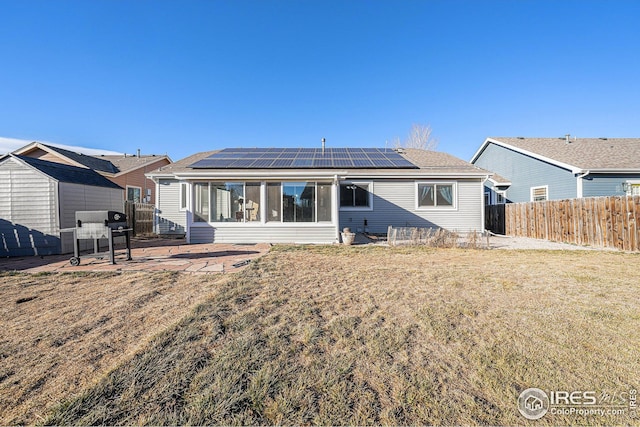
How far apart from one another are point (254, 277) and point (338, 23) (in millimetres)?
15198

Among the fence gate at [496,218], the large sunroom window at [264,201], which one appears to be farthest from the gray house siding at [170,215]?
the fence gate at [496,218]

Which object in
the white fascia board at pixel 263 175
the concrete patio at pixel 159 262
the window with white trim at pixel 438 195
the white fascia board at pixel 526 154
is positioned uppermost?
the white fascia board at pixel 526 154

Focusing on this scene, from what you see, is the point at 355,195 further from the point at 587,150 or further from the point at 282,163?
the point at 587,150

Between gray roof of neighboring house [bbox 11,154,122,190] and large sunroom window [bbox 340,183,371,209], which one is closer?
gray roof of neighboring house [bbox 11,154,122,190]

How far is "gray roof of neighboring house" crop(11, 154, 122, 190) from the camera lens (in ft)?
26.7

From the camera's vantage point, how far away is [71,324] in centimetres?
313

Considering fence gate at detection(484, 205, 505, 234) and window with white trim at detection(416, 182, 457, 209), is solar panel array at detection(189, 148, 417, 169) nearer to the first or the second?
window with white trim at detection(416, 182, 457, 209)

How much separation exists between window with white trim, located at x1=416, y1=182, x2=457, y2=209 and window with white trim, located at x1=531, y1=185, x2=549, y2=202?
6.67 metres

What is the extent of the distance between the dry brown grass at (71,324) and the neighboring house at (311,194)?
462cm

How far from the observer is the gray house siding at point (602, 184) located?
507 inches

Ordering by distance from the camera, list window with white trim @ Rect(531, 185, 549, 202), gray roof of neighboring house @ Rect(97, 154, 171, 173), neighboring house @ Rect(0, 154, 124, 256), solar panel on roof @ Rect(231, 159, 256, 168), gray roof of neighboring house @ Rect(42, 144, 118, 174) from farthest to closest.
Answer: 1. gray roof of neighboring house @ Rect(97, 154, 171, 173)
2. gray roof of neighboring house @ Rect(42, 144, 118, 174)
3. window with white trim @ Rect(531, 185, 549, 202)
4. solar panel on roof @ Rect(231, 159, 256, 168)
5. neighboring house @ Rect(0, 154, 124, 256)

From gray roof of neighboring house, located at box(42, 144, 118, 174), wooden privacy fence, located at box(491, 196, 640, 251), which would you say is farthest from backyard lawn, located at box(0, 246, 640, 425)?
gray roof of neighboring house, located at box(42, 144, 118, 174)

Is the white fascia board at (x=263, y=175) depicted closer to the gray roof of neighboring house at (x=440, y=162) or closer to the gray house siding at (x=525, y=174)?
the gray roof of neighboring house at (x=440, y=162)

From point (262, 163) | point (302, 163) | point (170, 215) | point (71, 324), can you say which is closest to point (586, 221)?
point (302, 163)
